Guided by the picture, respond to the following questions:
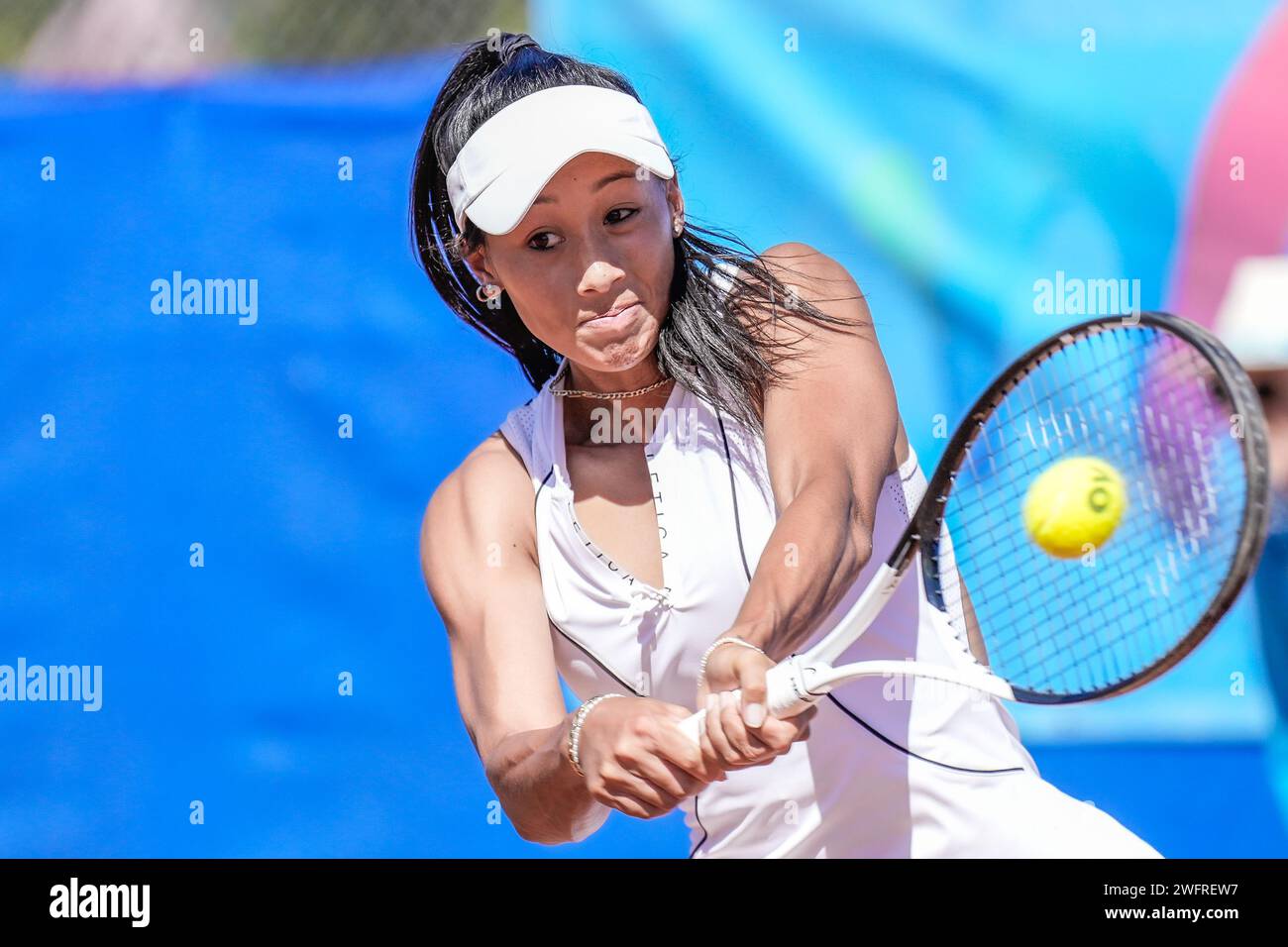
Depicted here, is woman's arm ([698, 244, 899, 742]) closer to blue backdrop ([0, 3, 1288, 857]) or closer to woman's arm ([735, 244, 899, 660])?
woman's arm ([735, 244, 899, 660])

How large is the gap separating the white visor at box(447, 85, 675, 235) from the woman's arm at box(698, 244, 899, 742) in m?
0.29

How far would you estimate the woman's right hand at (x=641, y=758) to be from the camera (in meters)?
1.67

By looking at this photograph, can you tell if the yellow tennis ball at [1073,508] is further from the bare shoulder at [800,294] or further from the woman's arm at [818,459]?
the bare shoulder at [800,294]

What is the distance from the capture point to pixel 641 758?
1.69m

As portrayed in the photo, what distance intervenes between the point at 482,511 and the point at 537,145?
0.51 metres

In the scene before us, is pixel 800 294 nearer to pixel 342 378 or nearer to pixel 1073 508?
pixel 1073 508

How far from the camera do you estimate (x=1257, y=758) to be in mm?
2893

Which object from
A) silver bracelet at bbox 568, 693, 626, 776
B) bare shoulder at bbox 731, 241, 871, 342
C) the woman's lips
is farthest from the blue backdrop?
silver bracelet at bbox 568, 693, 626, 776

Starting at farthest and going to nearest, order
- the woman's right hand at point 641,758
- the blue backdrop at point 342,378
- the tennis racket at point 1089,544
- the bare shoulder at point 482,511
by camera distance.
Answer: the blue backdrop at point 342,378, the bare shoulder at point 482,511, the woman's right hand at point 641,758, the tennis racket at point 1089,544

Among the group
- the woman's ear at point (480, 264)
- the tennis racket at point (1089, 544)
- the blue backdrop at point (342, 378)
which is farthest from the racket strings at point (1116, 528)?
the woman's ear at point (480, 264)

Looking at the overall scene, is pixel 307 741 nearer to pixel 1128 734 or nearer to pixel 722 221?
pixel 722 221

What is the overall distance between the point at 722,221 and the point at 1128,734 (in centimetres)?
128

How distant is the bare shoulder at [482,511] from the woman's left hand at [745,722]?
47 cm
